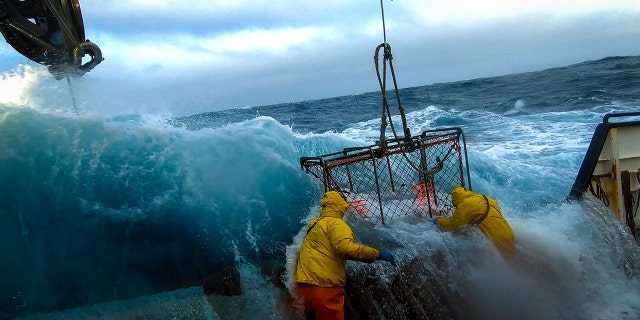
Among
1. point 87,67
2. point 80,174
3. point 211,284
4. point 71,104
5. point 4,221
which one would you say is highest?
point 87,67

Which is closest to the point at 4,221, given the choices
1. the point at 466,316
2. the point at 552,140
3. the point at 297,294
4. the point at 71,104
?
the point at 71,104

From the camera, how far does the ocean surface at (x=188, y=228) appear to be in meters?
4.37

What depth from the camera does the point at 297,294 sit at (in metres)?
4.01

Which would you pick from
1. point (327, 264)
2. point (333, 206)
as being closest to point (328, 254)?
point (327, 264)

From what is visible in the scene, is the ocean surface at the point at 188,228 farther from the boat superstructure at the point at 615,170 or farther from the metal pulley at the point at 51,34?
the metal pulley at the point at 51,34

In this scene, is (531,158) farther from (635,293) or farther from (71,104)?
(71,104)

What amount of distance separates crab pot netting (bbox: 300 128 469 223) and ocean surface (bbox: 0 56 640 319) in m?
0.41

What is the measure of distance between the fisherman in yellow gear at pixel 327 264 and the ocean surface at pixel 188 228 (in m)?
0.41

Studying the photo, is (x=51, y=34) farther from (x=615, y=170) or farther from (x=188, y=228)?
(x=615, y=170)

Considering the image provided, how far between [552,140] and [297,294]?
997 centimetres

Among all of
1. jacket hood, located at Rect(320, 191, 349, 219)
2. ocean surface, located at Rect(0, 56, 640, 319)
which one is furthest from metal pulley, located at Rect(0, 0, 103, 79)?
jacket hood, located at Rect(320, 191, 349, 219)

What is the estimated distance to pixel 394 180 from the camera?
21.1ft

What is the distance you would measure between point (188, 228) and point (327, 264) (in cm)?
196

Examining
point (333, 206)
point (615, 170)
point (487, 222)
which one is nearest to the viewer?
point (333, 206)
